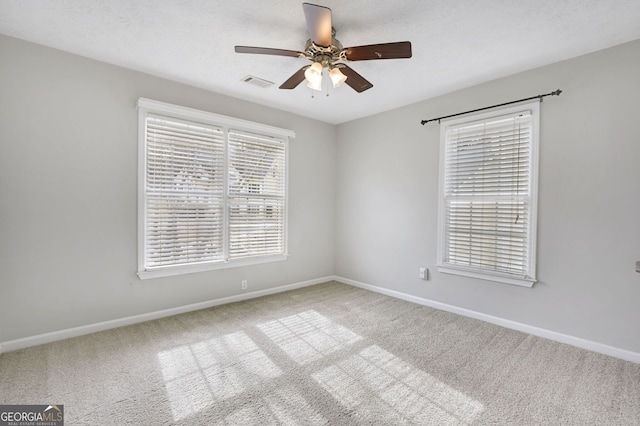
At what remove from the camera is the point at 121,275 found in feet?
9.98

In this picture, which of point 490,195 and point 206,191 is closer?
point 490,195

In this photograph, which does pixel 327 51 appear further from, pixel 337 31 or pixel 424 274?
pixel 424 274

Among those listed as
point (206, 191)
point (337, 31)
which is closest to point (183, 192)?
point (206, 191)

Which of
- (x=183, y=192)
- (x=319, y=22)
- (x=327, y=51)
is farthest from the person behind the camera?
(x=183, y=192)

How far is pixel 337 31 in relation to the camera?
2.37 meters

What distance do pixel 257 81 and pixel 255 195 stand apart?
4.72 feet

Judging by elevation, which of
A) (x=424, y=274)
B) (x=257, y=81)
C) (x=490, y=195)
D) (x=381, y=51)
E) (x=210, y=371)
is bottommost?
(x=210, y=371)

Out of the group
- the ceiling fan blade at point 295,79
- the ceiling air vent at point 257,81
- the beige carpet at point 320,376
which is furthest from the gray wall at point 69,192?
the ceiling fan blade at point 295,79

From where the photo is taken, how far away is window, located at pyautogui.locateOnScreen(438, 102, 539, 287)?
3002mm

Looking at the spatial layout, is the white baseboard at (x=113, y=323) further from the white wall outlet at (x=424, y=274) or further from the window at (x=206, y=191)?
the white wall outlet at (x=424, y=274)

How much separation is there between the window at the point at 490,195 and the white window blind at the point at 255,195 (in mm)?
2199

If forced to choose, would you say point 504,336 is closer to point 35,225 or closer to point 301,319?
point 301,319

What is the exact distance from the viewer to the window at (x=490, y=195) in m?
3.00

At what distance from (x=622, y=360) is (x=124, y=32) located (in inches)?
194
